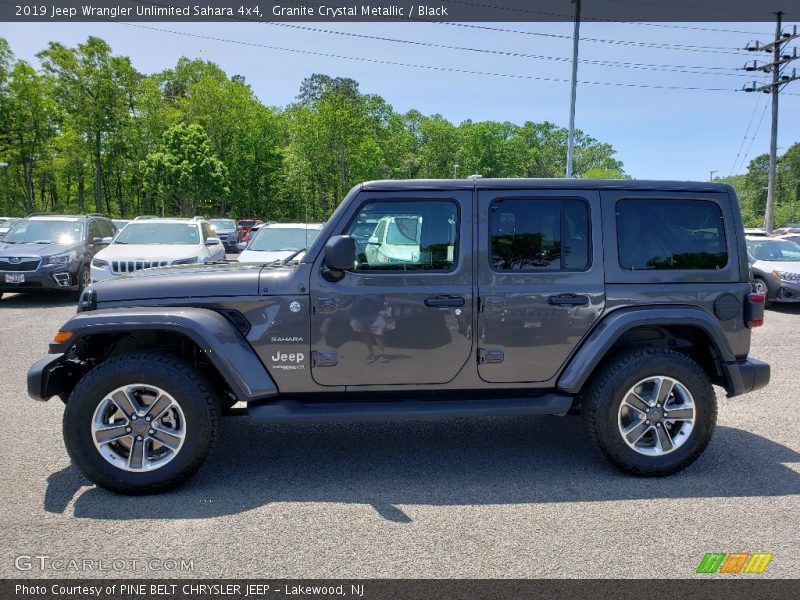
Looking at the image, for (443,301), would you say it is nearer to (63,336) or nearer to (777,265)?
(63,336)

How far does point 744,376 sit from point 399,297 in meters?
2.49

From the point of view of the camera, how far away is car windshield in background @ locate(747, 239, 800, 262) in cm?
1416

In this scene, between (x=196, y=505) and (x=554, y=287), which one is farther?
(x=554, y=287)

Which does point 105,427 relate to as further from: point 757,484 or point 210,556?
point 757,484

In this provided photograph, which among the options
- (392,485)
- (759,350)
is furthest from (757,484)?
(759,350)

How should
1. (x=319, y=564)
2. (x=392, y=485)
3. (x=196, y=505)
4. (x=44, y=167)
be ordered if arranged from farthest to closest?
(x=44, y=167) < (x=392, y=485) < (x=196, y=505) < (x=319, y=564)

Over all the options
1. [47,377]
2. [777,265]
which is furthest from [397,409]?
[777,265]

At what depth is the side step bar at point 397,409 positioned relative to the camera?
4078 millimetres

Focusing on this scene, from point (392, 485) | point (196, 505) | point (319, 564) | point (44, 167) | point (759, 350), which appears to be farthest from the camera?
point (44, 167)

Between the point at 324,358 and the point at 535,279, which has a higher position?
the point at 535,279

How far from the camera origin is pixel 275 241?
41.8 feet

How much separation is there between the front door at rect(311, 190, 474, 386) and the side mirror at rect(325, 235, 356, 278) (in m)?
0.23

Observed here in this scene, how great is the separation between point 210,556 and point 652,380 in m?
3.02

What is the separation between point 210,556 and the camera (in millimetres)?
3234
